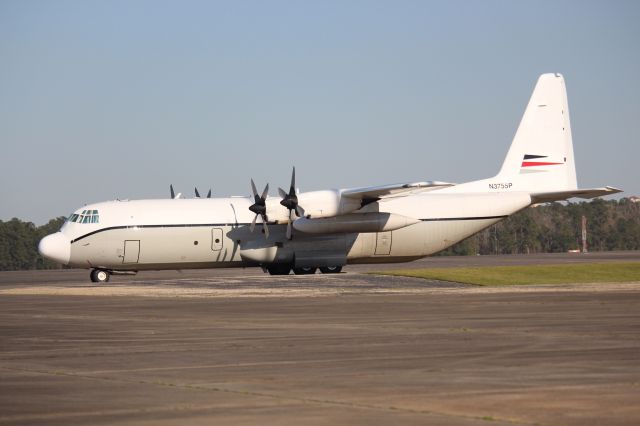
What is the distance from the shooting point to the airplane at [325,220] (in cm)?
5162

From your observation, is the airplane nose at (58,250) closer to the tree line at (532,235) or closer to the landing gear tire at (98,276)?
the landing gear tire at (98,276)

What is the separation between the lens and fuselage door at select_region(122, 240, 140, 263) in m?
51.7

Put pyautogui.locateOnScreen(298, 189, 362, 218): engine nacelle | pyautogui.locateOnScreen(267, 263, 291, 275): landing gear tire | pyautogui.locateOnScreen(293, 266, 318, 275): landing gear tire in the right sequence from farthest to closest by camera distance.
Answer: pyautogui.locateOnScreen(267, 263, 291, 275): landing gear tire → pyautogui.locateOnScreen(293, 266, 318, 275): landing gear tire → pyautogui.locateOnScreen(298, 189, 362, 218): engine nacelle

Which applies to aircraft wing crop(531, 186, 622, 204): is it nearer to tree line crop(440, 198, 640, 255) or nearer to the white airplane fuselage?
the white airplane fuselage

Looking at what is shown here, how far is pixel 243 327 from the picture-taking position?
22.6 m

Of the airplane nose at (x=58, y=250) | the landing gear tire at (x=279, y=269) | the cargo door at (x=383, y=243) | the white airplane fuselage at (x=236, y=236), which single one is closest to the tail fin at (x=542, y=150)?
the white airplane fuselage at (x=236, y=236)

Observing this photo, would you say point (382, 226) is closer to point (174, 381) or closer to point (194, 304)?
point (194, 304)

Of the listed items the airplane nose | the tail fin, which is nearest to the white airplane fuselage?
the airplane nose

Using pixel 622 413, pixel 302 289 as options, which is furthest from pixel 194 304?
pixel 622 413

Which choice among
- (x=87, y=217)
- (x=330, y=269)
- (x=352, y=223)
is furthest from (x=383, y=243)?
(x=87, y=217)

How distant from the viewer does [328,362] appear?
621 inches

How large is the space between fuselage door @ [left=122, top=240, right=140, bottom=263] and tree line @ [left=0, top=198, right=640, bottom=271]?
205ft

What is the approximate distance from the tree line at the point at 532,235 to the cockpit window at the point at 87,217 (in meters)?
61.7

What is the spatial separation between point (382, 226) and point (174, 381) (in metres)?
39.4
